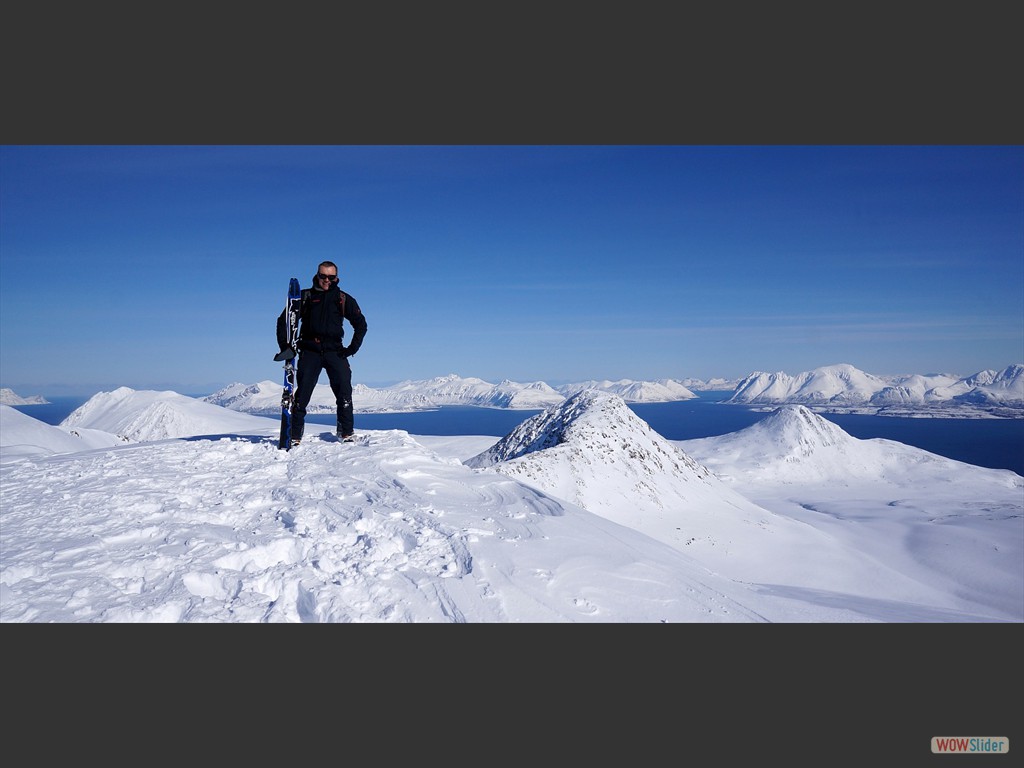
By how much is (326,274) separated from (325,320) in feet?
2.81

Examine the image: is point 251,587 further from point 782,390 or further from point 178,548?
point 782,390

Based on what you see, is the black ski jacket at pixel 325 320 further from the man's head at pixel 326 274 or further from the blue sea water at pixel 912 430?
the blue sea water at pixel 912 430

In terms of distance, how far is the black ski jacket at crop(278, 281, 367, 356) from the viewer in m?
9.38

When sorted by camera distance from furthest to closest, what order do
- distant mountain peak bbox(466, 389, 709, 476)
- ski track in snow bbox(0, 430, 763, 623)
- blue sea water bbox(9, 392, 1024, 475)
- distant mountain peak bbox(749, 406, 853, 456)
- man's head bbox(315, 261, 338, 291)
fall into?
blue sea water bbox(9, 392, 1024, 475) < distant mountain peak bbox(749, 406, 853, 456) < distant mountain peak bbox(466, 389, 709, 476) < man's head bbox(315, 261, 338, 291) < ski track in snow bbox(0, 430, 763, 623)

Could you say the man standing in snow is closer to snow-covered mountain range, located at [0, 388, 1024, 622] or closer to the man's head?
the man's head

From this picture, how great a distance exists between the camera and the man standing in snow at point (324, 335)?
937 centimetres

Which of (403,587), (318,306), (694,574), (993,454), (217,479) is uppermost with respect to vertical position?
(318,306)

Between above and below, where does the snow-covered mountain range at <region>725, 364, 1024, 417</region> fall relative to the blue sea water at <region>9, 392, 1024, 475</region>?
above

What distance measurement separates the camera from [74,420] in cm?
7269

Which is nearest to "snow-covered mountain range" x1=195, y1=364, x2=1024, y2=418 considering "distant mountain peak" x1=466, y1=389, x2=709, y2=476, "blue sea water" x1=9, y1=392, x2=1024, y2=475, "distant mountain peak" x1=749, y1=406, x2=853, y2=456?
"blue sea water" x1=9, y1=392, x2=1024, y2=475

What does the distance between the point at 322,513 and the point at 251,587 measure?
64.9 inches

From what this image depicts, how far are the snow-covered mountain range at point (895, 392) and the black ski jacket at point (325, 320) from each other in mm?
143849

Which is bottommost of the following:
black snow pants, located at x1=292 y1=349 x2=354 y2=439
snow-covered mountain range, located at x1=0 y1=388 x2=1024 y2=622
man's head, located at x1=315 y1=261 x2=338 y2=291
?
snow-covered mountain range, located at x1=0 y1=388 x2=1024 y2=622

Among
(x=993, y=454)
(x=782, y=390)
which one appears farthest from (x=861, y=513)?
(x=782, y=390)
